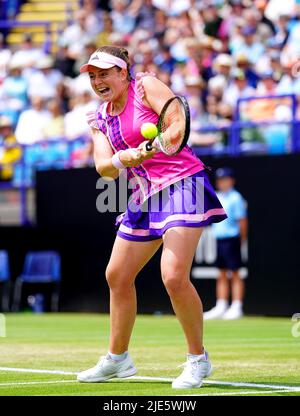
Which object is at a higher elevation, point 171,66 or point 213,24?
point 213,24

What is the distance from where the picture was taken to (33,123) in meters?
19.5

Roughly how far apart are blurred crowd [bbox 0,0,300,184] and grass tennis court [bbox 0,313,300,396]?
3.46 metres

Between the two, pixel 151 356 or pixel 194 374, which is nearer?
pixel 194 374

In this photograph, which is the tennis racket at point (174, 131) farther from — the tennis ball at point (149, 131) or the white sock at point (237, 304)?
the white sock at point (237, 304)

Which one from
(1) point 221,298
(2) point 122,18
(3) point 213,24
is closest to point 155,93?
(1) point 221,298

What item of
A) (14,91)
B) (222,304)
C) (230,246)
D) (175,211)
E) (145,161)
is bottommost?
(222,304)

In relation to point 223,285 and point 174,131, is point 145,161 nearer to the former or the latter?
point 174,131

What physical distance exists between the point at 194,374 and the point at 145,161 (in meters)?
1.47

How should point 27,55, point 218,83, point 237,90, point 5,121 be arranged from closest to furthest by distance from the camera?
1. point 237,90
2. point 218,83
3. point 5,121
4. point 27,55

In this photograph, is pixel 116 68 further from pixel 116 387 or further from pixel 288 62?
pixel 288 62

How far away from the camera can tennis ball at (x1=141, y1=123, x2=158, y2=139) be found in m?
6.77

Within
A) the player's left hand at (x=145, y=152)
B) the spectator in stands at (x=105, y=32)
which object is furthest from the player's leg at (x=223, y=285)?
the player's left hand at (x=145, y=152)

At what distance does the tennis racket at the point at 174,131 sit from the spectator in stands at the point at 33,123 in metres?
12.6

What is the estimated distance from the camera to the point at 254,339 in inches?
452
